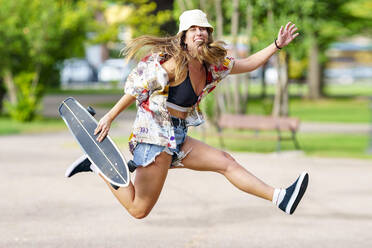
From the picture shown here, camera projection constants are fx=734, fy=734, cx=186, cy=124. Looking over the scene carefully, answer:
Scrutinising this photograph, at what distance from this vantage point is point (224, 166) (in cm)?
502

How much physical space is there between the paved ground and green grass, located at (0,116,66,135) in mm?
6998

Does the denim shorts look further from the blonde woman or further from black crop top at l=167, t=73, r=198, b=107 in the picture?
black crop top at l=167, t=73, r=198, b=107

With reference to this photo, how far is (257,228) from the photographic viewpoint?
6609 millimetres

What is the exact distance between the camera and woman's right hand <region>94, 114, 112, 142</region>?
16.0 ft

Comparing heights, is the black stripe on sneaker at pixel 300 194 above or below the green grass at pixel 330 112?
above

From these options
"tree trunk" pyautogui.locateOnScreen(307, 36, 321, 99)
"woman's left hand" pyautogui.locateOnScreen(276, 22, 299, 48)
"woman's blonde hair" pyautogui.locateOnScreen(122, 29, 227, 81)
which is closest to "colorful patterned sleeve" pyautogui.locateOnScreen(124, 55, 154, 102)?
"woman's blonde hair" pyautogui.locateOnScreen(122, 29, 227, 81)

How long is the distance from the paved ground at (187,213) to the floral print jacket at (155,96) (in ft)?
4.24

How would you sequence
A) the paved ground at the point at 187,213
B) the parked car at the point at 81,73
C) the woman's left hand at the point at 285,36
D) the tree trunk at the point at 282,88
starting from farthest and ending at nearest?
the parked car at the point at 81,73, the tree trunk at the point at 282,88, the paved ground at the point at 187,213, the woman's left hand at the point at 285,36

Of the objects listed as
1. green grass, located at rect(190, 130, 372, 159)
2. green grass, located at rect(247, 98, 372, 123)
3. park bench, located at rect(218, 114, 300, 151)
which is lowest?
green grass, located at rect(247, 98, 372, 123)

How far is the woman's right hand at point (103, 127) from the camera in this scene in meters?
4.87

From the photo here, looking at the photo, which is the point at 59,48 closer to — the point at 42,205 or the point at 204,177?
the point at 204,177

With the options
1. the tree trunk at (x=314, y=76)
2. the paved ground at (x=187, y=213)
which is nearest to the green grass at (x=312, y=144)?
Answer: the paved ground at (x=187, y=213)

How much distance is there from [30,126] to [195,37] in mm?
15316

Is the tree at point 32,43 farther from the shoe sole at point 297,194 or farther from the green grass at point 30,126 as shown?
the shoe sole at point 297,194
